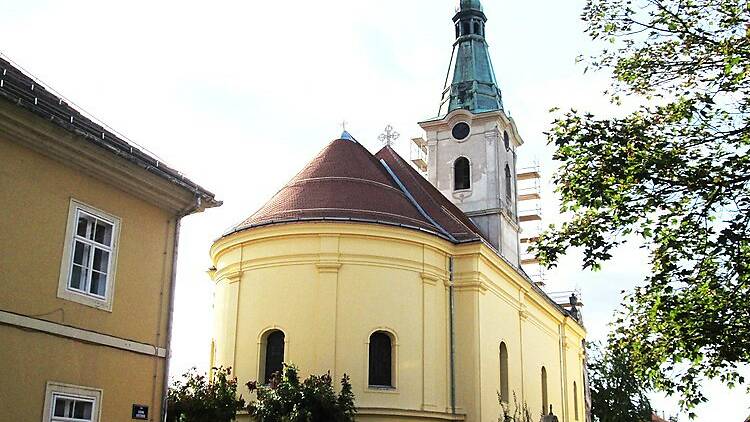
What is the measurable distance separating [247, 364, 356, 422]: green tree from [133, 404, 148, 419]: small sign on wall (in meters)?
7.35

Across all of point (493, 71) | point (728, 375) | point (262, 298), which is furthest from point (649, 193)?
point (493, 71)

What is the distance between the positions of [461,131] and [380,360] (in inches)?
497

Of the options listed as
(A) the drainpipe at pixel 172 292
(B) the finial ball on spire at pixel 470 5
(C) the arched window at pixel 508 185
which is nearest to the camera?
(A) the drainpipe at pixel 172 292

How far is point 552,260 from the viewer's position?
11.8 metres

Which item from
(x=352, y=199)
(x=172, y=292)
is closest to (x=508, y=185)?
(x=352, y=199)

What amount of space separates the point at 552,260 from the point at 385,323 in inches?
465

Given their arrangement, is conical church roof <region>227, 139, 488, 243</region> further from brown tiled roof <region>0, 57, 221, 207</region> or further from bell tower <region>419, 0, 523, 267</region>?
brown tiled roof <region>0, 57, 221, 207</region>

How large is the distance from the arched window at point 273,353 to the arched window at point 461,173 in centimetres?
1185

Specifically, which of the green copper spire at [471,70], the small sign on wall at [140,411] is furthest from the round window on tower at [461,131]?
the small sign on wall at [140,411]

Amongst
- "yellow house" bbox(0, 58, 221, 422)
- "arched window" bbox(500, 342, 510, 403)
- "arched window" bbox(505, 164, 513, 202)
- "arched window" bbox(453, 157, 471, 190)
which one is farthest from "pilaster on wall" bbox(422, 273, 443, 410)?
"yellow house" bbox(0, 58, 221, 422)

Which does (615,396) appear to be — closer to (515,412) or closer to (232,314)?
(515,412)

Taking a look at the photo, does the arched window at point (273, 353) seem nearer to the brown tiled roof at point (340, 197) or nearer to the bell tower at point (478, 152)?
the brown tiled roof at point (340, 197)

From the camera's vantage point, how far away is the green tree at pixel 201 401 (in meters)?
19.8

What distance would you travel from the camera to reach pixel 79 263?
11.6 metres
